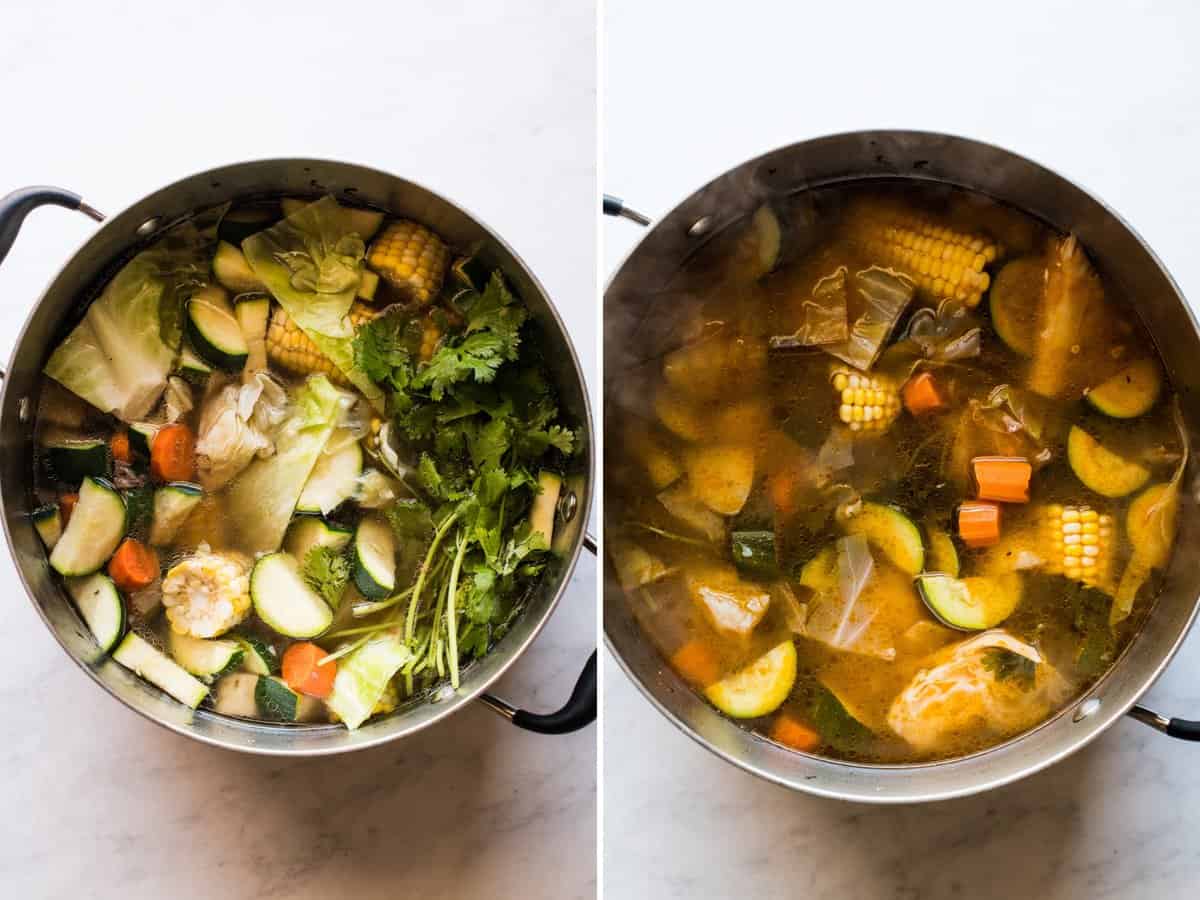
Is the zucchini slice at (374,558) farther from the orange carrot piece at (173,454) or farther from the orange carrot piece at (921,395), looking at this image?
the orange carrot piece at (921,395)

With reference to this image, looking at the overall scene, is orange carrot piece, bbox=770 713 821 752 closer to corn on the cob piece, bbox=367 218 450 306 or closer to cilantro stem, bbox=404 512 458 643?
cilantro stem, bbox=404 512 458 643

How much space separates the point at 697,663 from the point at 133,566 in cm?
75

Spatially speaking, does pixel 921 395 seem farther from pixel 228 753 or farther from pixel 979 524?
pixel 228 753

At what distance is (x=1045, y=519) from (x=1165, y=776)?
412mm

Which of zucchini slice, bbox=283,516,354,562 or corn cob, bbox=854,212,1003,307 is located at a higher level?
corn cob, bbox=854,212,1003,307

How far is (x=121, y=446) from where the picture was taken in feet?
4.75

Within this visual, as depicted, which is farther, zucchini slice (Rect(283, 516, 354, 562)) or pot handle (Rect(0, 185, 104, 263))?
zucchini slice (Rect(283, 516, 354, 562))

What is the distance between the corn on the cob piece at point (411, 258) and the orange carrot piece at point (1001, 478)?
74cm

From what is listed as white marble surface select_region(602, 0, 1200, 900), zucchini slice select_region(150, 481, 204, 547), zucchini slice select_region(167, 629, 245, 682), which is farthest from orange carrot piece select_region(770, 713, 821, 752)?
zucchini slice select_region(150, 481, 204, 547)

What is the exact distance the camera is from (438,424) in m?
1.36

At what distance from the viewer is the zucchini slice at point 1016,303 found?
141 cm

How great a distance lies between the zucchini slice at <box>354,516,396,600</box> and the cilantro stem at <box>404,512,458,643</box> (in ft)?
0.13

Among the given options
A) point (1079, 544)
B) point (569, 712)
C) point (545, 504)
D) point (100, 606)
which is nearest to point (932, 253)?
point (1079, 544)

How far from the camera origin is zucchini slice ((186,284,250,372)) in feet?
4.79
